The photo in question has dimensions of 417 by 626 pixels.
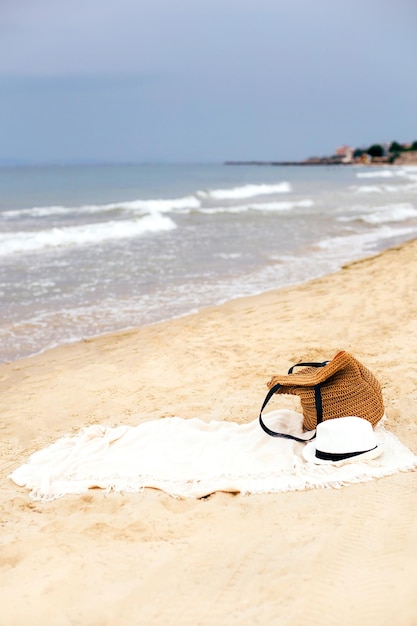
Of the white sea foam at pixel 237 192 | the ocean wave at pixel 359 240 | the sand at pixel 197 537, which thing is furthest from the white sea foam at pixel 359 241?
the white sea foam at pixel 237 192

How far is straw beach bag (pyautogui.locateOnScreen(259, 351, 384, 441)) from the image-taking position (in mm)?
4215

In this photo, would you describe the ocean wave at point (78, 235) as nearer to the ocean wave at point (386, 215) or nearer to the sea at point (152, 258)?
the sea at point (152, 258)

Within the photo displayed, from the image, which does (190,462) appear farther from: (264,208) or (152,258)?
(264,208)

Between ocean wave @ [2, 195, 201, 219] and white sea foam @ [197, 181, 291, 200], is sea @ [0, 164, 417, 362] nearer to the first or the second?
ocean wave @ [2, 195, 201, 219]

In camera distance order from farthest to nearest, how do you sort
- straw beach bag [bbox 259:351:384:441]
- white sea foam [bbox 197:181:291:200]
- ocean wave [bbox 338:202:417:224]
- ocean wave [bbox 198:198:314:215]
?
1. white sea foam [bbox 197:181:291:200]
2. ocean wave [bbox 198:198:314:215]
3. ocean wave [bbox 338:202:417:224]
4. straw beach bag [bbox 259:351:384:441]

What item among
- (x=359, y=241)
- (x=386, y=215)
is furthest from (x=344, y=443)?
(x=386, y=215)

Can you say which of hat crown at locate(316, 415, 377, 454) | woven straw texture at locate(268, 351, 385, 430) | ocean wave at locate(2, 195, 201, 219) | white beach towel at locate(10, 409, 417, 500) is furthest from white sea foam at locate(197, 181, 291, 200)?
hat crown at locate(316, 415, 377, 454)

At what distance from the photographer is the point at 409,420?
462cm

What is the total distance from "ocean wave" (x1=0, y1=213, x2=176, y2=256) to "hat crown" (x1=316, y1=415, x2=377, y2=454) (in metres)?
12.6

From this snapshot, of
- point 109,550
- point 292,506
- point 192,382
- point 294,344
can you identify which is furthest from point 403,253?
point 109,550

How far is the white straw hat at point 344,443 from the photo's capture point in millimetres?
3965

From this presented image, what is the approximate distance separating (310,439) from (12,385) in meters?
3.27

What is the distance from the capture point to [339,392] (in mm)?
4219

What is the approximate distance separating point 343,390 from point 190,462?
1.19 m
